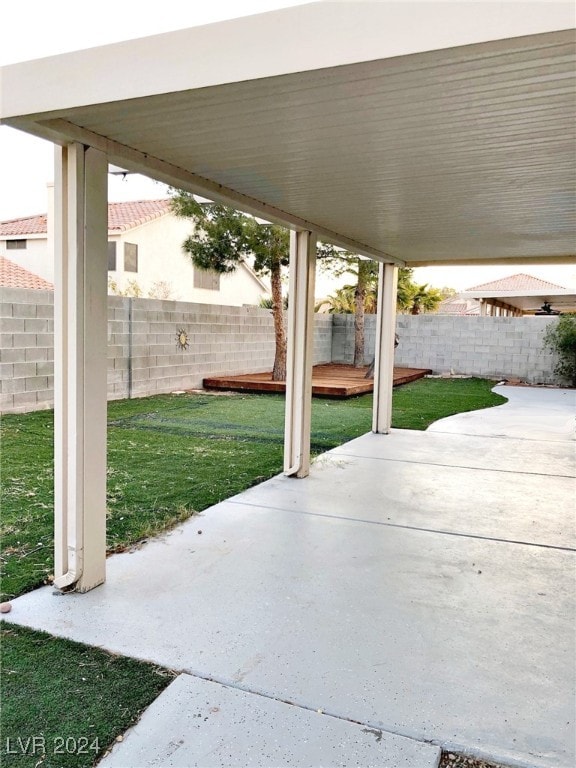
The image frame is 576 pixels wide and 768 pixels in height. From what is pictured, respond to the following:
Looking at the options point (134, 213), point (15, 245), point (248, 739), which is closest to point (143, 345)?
point (248, 739)

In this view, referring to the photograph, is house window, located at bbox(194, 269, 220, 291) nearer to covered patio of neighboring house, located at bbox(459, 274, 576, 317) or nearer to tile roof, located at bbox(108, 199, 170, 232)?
tile roof, located at bbox(108, 199, 170, 232)

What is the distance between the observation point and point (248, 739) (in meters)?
1.92

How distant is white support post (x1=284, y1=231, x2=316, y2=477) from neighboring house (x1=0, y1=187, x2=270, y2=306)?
37.9 ft

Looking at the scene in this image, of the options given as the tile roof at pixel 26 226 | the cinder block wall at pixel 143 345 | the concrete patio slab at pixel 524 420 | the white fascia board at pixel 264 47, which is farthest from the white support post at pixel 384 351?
the tile roof at pixel 26 226

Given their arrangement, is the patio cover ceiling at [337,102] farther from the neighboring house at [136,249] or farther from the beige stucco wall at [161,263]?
the beige stucco wall at [161,263]

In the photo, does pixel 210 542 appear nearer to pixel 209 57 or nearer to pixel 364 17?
pixel 209 57

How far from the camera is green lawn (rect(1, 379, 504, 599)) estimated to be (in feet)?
12.1

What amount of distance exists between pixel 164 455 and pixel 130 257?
42.0 ft

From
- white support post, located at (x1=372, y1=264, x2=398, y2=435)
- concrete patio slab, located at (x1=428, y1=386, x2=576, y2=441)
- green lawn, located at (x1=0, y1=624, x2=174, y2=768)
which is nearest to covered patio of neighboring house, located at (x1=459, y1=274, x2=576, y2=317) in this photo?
concrete patio slab, located at (x1=428, y1=386, x2=576, y2=441)

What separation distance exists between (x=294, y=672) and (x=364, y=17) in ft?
7.73

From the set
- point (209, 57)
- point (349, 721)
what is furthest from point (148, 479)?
point (209, 57)

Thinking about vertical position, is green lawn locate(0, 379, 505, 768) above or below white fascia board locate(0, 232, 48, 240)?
below

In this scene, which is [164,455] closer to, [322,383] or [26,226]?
[322,383]

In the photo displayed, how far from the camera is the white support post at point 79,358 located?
9.12 ft
